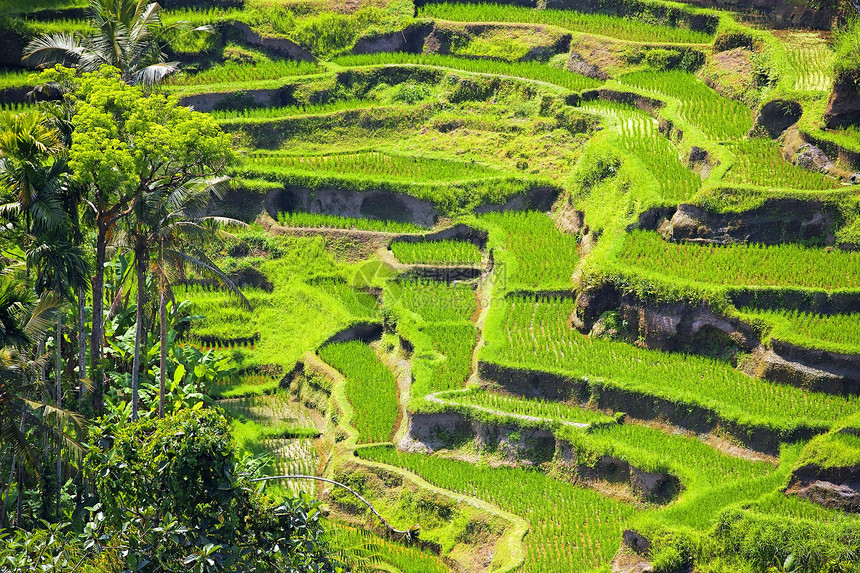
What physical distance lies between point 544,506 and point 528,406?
2945 millimetres

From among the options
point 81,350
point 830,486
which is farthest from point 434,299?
point 830,486

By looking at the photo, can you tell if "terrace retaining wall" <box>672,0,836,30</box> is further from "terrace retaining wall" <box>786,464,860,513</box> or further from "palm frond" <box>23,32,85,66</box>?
"palm frond" <box>23,32,85,66</box>

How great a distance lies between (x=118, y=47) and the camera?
106 feet

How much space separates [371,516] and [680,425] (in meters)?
7.50

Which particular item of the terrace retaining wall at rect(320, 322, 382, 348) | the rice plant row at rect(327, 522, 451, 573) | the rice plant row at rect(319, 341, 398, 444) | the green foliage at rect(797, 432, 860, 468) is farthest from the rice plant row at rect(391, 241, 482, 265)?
the green foliage at rect(797, 432, 860, 468)

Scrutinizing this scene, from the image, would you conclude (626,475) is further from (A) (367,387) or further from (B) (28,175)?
(B) (28,175)

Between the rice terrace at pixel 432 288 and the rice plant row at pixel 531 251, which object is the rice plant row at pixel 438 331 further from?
the rice plant row at pixel 531 251

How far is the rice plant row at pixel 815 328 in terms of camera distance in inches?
1203

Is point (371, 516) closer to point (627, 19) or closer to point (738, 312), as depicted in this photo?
point (738, 312)

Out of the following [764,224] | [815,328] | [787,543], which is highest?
[764,224]

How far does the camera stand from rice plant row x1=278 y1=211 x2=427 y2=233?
39906mm

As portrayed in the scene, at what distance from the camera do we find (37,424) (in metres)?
27.1

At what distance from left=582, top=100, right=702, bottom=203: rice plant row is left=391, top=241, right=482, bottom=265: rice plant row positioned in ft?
18.5

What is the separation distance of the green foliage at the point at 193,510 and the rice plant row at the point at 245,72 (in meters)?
26.0
